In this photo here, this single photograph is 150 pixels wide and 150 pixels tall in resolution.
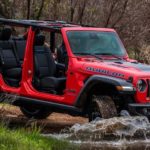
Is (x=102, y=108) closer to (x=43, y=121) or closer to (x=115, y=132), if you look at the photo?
(x=115, y=132)

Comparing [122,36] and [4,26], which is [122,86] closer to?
[4,26]

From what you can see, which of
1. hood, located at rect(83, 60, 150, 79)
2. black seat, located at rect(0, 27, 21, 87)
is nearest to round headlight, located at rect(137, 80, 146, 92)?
hood, located at rect(83, 60, 150, 79)

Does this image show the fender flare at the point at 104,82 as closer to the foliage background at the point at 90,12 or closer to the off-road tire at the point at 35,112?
the off-road tire at the point at 35,112

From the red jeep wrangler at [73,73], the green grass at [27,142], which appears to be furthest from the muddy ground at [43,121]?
the green grass at [27,142]

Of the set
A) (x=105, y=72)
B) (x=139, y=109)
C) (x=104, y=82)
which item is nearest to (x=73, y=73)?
(x=105, y=72)

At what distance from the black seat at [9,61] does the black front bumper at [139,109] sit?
271 cm

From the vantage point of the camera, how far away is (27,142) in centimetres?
716

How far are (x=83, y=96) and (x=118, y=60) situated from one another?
1.05 m

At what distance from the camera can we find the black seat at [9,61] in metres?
10.8

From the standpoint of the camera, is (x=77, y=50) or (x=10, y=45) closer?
(x=77, y=50)

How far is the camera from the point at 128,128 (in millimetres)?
8766

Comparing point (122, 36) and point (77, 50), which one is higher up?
point (77, 50)

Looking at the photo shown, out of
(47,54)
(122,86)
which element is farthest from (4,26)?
(122,86)

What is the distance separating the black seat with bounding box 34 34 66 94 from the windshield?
1.97 feet
